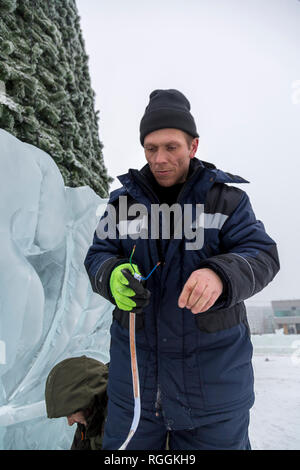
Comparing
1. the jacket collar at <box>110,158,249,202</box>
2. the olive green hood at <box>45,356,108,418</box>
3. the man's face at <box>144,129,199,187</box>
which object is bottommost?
the olive green hood at <box>45,356,108,418</box>

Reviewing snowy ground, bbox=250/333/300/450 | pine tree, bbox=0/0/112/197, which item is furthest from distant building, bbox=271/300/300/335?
pine tree, bbox=0/0/112/197

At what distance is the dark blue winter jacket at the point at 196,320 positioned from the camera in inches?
47.2

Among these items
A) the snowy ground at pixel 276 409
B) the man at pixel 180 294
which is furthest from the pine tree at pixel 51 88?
the snowy ground at pixel 276 409

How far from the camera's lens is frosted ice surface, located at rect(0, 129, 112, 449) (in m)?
2.01

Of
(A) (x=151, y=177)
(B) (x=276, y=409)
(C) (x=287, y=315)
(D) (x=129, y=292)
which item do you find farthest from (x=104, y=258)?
(C) (x=287, y=315)

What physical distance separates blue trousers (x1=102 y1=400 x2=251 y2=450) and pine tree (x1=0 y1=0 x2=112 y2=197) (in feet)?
7.43

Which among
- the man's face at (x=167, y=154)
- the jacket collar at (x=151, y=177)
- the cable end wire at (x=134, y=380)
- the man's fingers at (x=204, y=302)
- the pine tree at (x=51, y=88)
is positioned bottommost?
the cable end wire at (x=134, y=380)

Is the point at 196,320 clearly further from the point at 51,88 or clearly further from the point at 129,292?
the point at 51,88

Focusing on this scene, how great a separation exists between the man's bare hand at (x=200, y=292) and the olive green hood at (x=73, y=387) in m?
1.11

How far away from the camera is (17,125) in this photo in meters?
2.66

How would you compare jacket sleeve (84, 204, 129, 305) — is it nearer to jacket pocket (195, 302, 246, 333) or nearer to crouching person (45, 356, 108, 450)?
jacket pocket (195, 302, 246, 333)

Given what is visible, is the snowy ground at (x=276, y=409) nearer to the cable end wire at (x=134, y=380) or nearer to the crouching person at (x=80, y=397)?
the crouching person at (x=80, y=397)

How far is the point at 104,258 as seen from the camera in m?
1.38
